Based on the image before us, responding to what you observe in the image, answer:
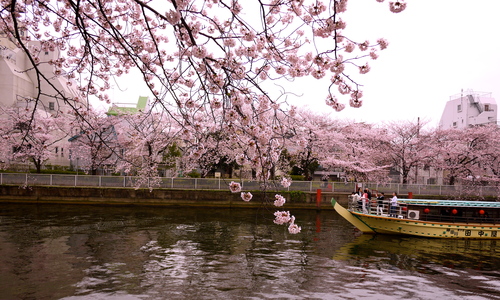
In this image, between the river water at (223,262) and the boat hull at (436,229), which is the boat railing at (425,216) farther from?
the river water at (223,262)

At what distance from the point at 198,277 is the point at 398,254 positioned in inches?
332

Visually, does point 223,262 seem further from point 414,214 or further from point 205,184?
point 205,184

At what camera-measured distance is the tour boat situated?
1802cm

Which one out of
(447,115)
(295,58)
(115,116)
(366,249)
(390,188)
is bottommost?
(366,249)

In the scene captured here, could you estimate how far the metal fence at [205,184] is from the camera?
25839 mm

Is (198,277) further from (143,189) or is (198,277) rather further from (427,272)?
(143,189)

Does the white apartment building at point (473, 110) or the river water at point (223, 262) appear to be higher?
the white apartment building at point (473, 110)

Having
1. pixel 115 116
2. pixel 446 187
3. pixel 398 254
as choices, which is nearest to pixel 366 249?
pixel 398 254

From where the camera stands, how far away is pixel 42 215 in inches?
790

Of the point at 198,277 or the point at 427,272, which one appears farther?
the point at 427,272

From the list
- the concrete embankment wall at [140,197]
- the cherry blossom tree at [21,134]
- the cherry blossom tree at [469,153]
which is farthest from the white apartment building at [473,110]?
the cherry blossom tree at [21,134]

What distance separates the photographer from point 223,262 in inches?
464

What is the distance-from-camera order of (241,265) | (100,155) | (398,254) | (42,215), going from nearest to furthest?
(241,265), (398,254), (42,215), (100,155)

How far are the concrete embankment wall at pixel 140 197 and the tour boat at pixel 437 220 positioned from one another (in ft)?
25.7
